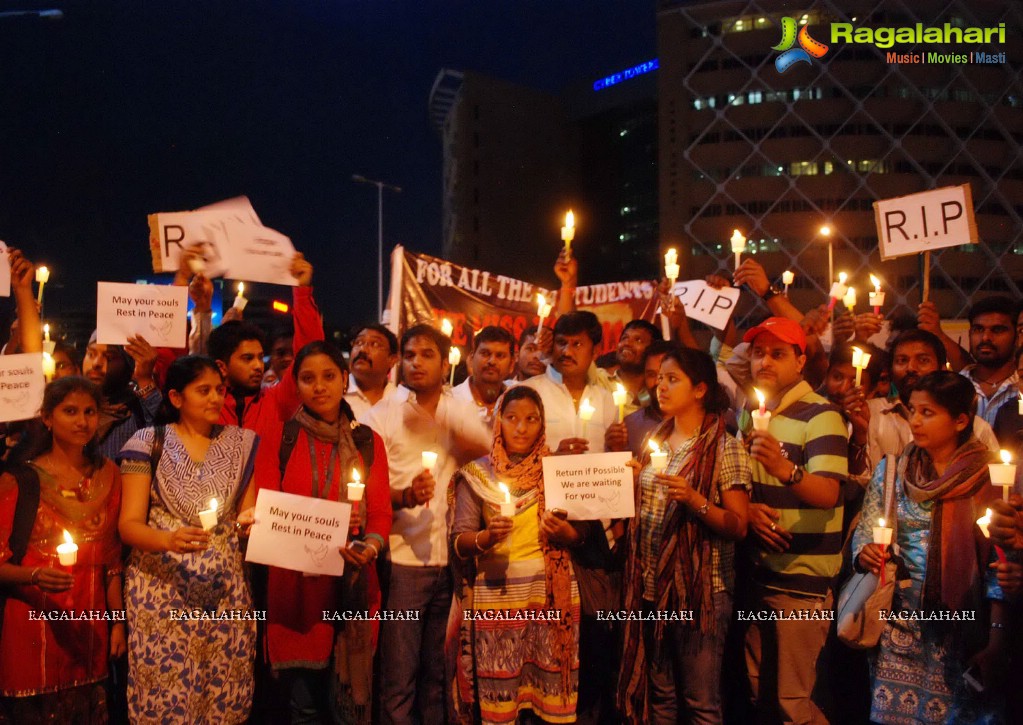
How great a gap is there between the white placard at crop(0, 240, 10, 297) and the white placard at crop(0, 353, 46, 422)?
561 millimetres

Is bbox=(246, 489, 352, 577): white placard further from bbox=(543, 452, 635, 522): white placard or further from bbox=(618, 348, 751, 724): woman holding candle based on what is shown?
bbox=(618, 348, 751, 724): woman holding candle

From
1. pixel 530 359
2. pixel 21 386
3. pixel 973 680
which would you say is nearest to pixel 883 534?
pixel 973 680

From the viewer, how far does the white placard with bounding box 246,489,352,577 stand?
3037 millimetres

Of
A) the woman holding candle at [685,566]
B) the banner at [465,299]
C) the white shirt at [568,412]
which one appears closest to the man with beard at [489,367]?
the white shirt at [568,412]

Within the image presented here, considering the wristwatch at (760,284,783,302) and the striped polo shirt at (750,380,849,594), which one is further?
the wristwatch at (760,284,783,302)

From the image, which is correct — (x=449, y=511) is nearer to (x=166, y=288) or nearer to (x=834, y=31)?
(x=166, y=288)

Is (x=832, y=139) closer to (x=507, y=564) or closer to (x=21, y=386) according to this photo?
(x=507, y=564)

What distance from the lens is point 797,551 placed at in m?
3.48

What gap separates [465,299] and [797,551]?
4036 millimetres

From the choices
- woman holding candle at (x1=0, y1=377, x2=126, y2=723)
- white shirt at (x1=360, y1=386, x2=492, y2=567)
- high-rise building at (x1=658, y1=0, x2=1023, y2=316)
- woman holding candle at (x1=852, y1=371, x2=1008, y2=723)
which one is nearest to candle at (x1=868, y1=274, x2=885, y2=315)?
woman holding candle at (x1=852, y1=371, x2=1008, y2=723)

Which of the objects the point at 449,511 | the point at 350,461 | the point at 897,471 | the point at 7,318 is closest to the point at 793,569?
the point at 897,471

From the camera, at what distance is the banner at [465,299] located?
6562mm

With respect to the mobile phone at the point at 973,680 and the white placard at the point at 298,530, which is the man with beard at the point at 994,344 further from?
the white placard at the point at 298,530

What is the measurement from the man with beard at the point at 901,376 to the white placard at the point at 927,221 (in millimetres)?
784
